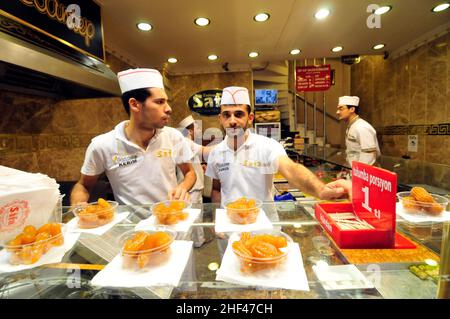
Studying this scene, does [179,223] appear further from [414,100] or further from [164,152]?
[414,100]

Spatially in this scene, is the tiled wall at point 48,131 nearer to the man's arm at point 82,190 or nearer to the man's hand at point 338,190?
the man's arm at point 82,190

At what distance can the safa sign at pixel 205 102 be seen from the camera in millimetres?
5832

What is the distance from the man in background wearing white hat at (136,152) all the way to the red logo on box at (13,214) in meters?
0.99

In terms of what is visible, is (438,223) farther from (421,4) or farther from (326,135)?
(326,135)

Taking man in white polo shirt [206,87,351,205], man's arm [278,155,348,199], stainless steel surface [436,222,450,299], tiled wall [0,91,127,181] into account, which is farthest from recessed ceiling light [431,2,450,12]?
tiled wall [0,91,127,181]

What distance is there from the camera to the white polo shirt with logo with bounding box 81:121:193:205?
187 centimetres

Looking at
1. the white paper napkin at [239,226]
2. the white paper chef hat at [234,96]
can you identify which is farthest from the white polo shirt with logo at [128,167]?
the white paper napkin at [239,226]

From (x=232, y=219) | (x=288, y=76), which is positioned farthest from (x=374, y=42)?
(x=232, y=219)

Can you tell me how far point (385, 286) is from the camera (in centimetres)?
64

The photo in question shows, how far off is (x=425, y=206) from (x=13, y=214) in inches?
61.4

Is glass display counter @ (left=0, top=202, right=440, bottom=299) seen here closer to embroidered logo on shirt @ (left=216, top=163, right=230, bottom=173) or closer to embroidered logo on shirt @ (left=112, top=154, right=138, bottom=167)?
embroidered logo on shirt @ (left=112, top=154, right=138, bottom=167)

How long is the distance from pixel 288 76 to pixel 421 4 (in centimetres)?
478

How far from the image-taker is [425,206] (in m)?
0.98

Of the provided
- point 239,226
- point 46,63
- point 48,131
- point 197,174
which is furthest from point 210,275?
point 48,131
